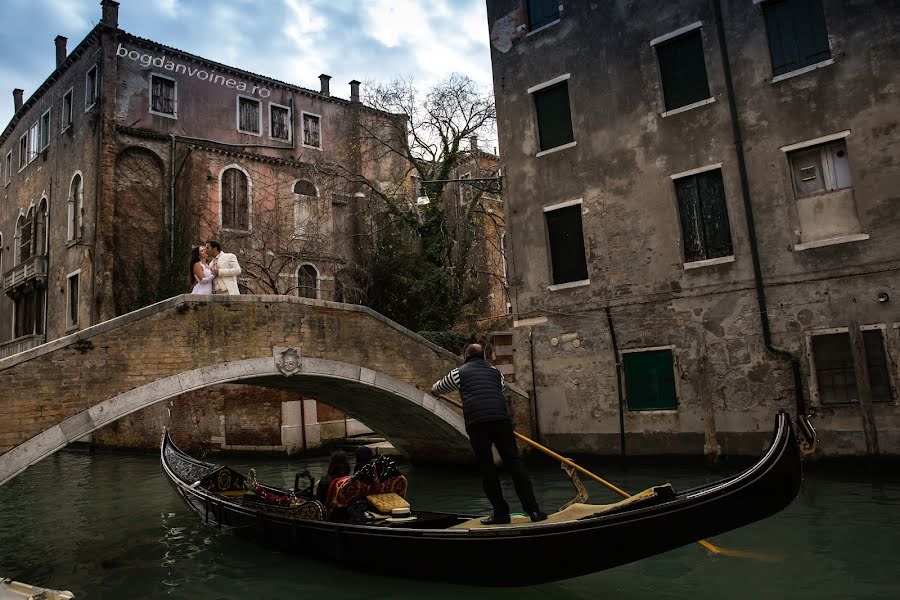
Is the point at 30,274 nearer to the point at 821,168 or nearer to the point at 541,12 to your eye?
the point at 541,12

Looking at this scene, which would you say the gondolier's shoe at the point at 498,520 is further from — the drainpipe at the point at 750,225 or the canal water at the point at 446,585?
the drainpipe at the point at 750,225

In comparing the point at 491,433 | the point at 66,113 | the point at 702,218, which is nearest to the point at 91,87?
the point at 66,113

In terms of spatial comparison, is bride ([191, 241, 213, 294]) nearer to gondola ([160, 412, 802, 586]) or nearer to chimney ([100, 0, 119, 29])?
gondola ([160, 412, 802, 586])

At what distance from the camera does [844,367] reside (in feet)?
25.9

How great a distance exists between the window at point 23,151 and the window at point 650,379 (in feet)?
61.6

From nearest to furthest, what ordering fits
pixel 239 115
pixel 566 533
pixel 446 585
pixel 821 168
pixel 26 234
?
pixel 566 533 < pixel 446 585 < pixel 821 168 < pixel 239 115 < pixel 26 234

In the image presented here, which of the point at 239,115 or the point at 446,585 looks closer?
the point at 446,585

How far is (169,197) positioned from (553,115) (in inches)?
399

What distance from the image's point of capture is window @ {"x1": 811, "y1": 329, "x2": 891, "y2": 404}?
25.0 ft

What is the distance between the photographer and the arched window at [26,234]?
18.4 meters

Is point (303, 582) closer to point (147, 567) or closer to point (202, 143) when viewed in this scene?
point (147, 567)

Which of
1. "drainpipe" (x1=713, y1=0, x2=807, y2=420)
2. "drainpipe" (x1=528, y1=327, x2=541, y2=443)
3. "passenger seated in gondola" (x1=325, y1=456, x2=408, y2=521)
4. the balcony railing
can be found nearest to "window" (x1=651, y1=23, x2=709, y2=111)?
"drainpipe" (x1=713, y1=0, x2=807, y2=420)

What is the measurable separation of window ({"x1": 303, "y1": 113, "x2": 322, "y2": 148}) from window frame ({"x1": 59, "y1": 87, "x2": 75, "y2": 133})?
580 cm

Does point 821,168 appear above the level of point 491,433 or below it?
above
